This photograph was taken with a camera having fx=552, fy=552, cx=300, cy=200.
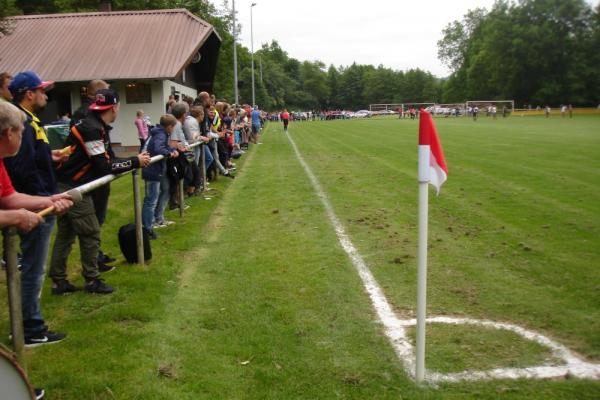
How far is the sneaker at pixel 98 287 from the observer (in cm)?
562

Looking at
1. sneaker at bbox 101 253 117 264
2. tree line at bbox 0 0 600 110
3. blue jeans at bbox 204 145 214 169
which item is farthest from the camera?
tree line at bbox 0 0 600 110

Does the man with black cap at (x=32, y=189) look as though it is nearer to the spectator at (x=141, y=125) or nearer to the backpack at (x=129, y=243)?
the backpack at (x=129, y=243)

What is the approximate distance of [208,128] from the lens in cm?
1342

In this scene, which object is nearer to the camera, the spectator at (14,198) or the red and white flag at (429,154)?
the spectator at (14,198)

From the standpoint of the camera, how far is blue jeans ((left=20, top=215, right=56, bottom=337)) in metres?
4.46

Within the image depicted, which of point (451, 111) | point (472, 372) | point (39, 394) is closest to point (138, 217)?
point (39, 394)

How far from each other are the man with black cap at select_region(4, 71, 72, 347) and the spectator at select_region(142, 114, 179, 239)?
3.01 m

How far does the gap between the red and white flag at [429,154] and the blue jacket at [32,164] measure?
306 cm

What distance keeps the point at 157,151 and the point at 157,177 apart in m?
0.48

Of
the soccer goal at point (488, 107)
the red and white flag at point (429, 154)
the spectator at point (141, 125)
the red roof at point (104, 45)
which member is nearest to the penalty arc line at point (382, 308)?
the red and white flag at point (429, 154)

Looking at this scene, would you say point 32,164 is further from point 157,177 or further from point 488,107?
point 488,107

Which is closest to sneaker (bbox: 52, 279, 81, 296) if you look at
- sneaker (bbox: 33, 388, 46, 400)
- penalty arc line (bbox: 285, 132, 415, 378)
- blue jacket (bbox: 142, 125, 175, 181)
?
sneaker (bbox: 33, 388, 46, 400)

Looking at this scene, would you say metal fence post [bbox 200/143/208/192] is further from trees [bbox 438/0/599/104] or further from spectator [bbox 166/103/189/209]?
trees [bbox 438/0/599/104]

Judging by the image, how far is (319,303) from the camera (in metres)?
5.21
